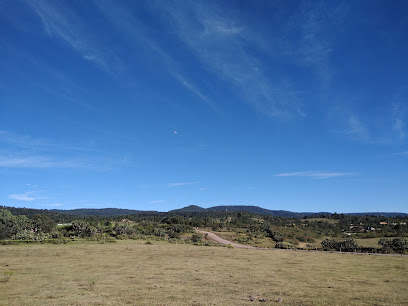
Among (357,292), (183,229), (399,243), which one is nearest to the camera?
(357,292)

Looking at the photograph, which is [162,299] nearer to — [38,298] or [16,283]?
[38,298]

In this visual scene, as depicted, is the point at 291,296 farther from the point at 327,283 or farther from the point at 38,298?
the point at 38,298

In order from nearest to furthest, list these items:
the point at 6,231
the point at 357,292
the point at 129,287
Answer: the point at 357,292, the point at 129,287, the point at 6,231

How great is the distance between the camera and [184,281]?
26.2 meters

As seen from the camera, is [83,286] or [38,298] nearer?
[38,298]

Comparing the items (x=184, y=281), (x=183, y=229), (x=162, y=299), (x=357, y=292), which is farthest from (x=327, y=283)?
(x=183, y=229)

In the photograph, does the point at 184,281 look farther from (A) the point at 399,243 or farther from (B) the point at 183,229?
(B) the point at 183,229

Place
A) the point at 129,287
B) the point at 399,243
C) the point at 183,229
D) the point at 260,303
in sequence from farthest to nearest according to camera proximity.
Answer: the point at 183,229 → the point at 399,243 → the point at 129,287 → the point at 260,303

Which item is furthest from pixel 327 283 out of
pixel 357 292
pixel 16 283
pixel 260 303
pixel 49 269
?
pixel 49 269

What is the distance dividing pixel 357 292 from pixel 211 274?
14102mm

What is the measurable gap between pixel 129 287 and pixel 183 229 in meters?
98.1

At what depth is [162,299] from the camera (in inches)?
749

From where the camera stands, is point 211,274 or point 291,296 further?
point 211,274

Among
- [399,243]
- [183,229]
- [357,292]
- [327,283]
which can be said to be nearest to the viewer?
[357,292]
